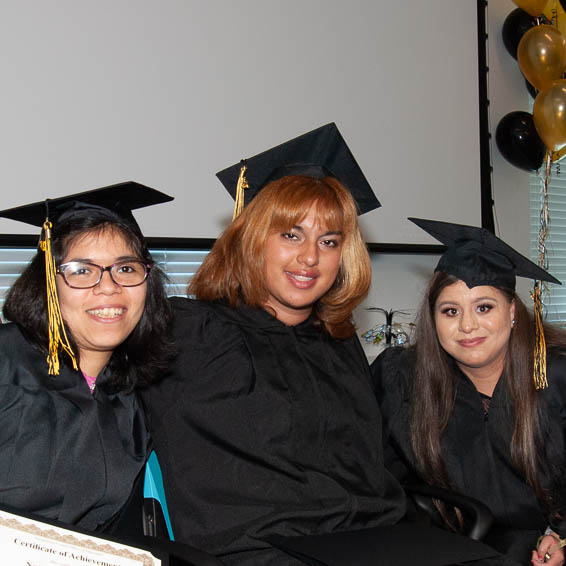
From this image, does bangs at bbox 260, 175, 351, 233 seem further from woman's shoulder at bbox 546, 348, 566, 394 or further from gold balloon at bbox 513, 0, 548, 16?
gold balloon at bbox 513, 0, 548, 16

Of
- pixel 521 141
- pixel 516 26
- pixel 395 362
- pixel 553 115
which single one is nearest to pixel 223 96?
pixel 395 362

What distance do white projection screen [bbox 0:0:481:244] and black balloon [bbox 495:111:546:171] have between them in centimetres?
20

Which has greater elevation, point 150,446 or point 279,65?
point 279,65

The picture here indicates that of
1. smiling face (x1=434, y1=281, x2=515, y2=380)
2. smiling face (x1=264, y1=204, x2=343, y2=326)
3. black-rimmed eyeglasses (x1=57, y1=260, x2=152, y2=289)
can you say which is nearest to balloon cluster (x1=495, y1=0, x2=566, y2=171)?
smiling face (x1=434, y1=281, x2=515, y2=380)

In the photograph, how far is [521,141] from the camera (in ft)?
13.7

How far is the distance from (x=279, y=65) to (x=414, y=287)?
1473mm

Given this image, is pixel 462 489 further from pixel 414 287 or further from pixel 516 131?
pixel 516 131

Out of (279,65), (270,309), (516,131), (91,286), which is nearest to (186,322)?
(270,309)

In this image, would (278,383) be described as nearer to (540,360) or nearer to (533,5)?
(540,360)

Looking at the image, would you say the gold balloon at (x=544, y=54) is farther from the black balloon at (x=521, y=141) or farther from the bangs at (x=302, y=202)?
the bangs at (x=302, y=202)

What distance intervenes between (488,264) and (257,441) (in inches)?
37.9

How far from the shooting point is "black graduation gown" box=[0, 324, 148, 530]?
5.69ft

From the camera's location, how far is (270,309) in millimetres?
2283

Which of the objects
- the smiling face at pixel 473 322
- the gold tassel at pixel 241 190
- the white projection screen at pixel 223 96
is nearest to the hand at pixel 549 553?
the smiling face at pixel 473 322
